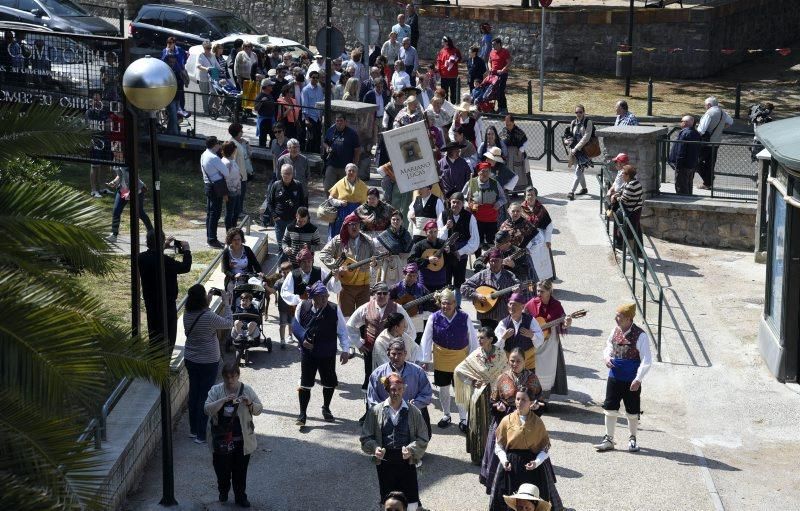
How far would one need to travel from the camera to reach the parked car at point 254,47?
1080 inches

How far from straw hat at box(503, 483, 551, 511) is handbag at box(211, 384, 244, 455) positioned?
2442 mm

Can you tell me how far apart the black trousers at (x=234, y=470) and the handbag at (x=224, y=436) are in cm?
6

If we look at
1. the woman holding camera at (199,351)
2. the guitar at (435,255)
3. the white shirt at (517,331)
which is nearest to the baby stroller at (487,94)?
the guitar at (435,255)

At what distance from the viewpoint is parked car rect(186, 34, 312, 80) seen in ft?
90.0

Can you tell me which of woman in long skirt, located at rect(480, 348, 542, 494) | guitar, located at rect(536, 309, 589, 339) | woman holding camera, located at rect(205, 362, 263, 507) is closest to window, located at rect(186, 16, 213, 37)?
guitar, located at rect(536, 309, 589, 339)

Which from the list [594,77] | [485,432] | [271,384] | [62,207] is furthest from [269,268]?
[594,77]

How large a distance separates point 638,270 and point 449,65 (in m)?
12.1

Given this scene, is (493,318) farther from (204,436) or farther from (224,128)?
(224,128)

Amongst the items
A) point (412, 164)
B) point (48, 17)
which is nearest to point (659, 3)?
point (48, 17)

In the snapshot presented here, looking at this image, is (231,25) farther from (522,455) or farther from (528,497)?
(528,497)

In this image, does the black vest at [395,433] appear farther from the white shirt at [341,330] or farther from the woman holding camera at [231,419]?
the white shirt at [341,330]

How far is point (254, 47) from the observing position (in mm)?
27188

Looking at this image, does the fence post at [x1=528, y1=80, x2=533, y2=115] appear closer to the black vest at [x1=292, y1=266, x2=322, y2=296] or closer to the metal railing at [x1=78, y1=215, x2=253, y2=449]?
the black vest at [x1=292, y1=266, x2=322, y2=296]

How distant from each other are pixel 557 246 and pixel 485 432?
8.25 m
